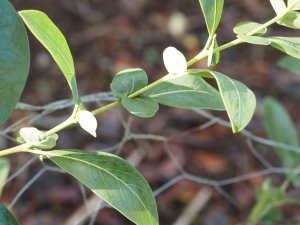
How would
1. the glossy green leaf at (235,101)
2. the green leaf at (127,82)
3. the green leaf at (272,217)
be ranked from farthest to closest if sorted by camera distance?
the green leaf at (272,217), the green leaf at (127,82), the glossy green leaf at (235,101)

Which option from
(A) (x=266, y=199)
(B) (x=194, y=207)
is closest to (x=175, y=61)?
(A) (x=266, y=199)

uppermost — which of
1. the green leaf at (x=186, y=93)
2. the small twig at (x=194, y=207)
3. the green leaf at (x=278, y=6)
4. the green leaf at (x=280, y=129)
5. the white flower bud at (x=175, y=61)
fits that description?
the green leaf at (x=278, y=6)

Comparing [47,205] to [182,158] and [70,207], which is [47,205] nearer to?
[70,207]

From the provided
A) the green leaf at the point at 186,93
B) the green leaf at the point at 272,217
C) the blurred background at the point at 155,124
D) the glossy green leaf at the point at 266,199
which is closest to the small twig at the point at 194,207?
the blurred background at the point at 155,124

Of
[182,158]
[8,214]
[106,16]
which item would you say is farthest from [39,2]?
[8,214]

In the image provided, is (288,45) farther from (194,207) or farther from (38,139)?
(194,207)

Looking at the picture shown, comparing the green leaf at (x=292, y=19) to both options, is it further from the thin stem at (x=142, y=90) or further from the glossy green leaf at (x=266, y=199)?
the glossy green leaf at (x=266, y=199)
